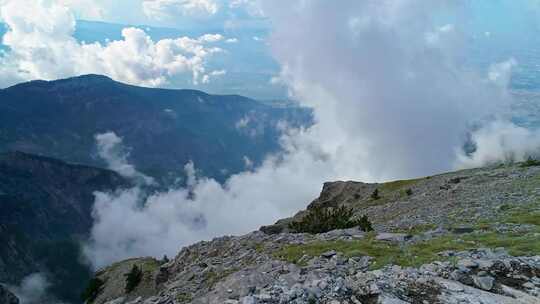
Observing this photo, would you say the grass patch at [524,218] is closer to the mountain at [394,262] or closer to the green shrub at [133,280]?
the mountain at [394,262]

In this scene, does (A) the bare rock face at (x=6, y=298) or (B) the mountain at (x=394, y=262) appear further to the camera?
(A) the bare rock face at (x=6, y=298)

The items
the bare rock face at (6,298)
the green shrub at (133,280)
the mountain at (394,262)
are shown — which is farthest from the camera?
the bare rock face at (6,298)

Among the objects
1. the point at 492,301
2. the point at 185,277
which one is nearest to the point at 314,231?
the point at 185,277

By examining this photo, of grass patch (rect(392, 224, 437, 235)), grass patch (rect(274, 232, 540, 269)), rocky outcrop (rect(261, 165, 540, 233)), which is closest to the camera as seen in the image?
grass patch (rect(274, 232, 540, 269))

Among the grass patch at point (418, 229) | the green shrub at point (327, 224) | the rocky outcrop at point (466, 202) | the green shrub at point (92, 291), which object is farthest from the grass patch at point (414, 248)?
the green shrub at point (92, 291)

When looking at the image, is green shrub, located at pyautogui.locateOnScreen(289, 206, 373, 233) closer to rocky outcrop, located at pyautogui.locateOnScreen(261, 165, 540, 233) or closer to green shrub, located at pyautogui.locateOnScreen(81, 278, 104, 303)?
rocky outcrop, located at pyautogui.locateOnScreen(261, 165, 540, 233)

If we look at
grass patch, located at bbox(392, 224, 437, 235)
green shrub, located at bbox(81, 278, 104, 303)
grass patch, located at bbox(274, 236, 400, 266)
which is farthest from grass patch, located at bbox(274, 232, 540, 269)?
green shrub, located at bbox(81, 278, 104, 303)

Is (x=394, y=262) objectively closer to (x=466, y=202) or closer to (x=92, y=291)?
(x=466, y=202)

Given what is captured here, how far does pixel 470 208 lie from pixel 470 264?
692 inches

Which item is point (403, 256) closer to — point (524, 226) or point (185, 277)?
point (524, 226)

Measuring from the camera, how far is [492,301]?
13734 millimetres

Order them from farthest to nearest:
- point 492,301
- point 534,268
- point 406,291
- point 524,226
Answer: point 524,226 → point 534,268 → point 406,291 → point 492,301

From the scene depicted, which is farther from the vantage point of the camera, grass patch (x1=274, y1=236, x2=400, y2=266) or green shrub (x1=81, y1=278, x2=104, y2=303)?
green shrub (x1=81, y1=278, x2=104, y2=303)

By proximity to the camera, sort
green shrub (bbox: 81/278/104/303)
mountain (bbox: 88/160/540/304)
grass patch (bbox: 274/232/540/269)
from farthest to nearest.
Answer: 1. green shrub (bbox: 81/278/104/303)
2. grass patch (bbox: 274/232/540/269)
3. mountain (bbox: 88/160/540/304)
